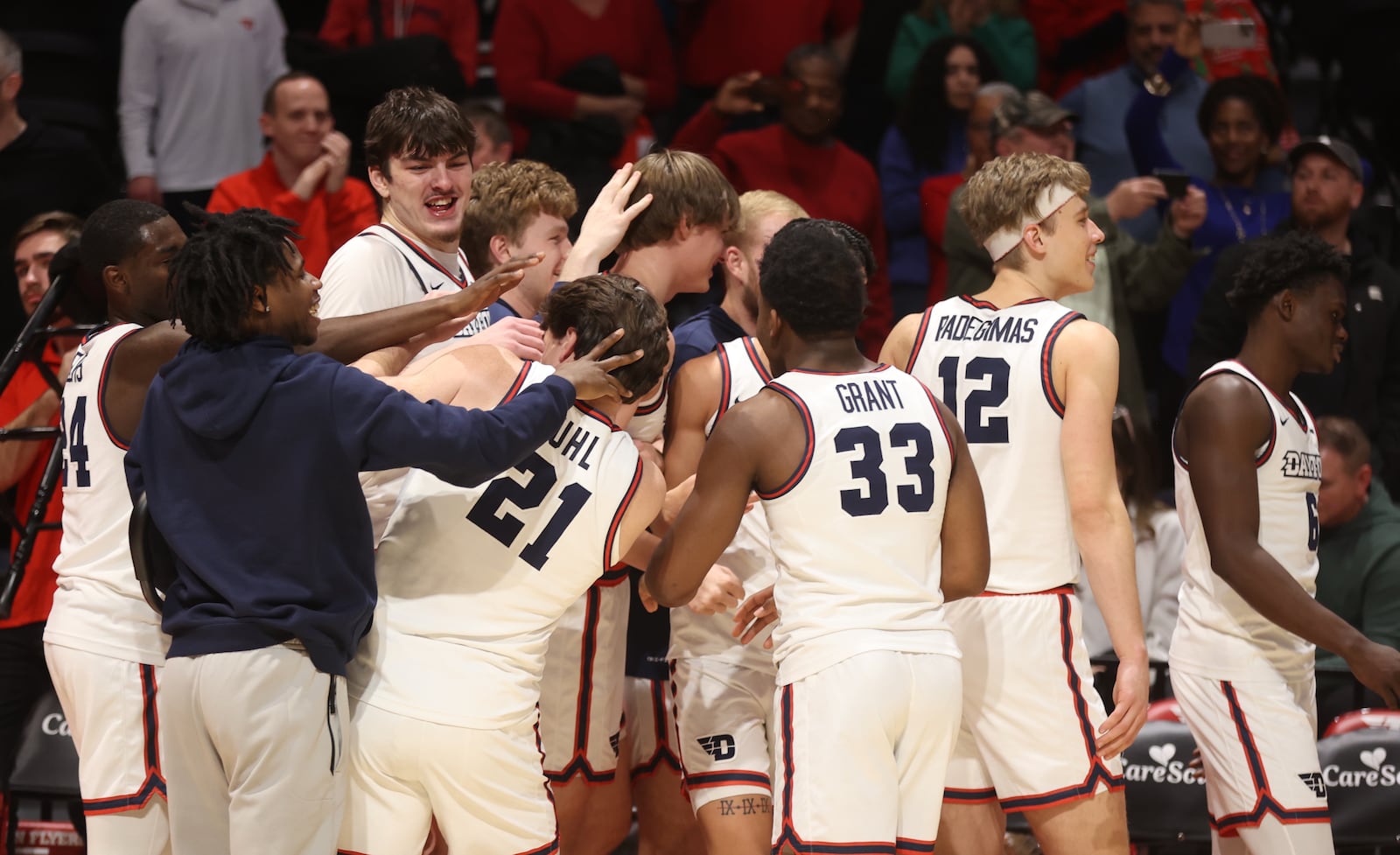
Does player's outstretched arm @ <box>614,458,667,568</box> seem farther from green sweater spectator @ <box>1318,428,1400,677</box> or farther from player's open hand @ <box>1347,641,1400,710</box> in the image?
green sweater spectator @ <box>1318,428,1400,677</box>

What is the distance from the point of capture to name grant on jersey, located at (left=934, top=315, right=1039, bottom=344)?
4.40 metres

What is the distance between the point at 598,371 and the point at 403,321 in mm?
630

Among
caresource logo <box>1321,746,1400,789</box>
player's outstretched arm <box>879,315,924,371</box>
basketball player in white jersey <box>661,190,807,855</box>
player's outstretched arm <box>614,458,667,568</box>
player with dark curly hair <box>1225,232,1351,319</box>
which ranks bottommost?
caresource logo <box>1321,746,1400,789</box>

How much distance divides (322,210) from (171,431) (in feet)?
11.9

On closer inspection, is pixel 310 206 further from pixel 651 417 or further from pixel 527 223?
pixel 651 417

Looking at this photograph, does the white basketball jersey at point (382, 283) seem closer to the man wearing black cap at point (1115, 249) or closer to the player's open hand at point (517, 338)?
the player's open hand at point (517, 338)

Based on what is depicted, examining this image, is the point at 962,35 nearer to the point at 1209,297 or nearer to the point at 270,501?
the point at 1209,297

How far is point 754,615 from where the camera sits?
4246mm

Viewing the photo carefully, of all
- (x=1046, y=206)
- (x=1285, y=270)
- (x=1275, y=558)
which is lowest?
(x=1275, y=558)

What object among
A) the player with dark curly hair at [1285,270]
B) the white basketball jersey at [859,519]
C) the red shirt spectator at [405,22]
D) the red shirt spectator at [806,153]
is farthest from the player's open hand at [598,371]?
the red shirt spectator at [405,22]

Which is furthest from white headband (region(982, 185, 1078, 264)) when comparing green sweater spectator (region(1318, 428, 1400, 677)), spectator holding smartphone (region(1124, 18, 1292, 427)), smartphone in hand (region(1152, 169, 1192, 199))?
spectator holding smartphone (region(1124, 18, 1292, 427))

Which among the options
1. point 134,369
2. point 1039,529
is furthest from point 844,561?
point 134,369

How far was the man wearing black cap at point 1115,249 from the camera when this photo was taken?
23.4 feet

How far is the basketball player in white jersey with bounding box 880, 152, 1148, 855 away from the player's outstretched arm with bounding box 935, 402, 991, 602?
34cm
